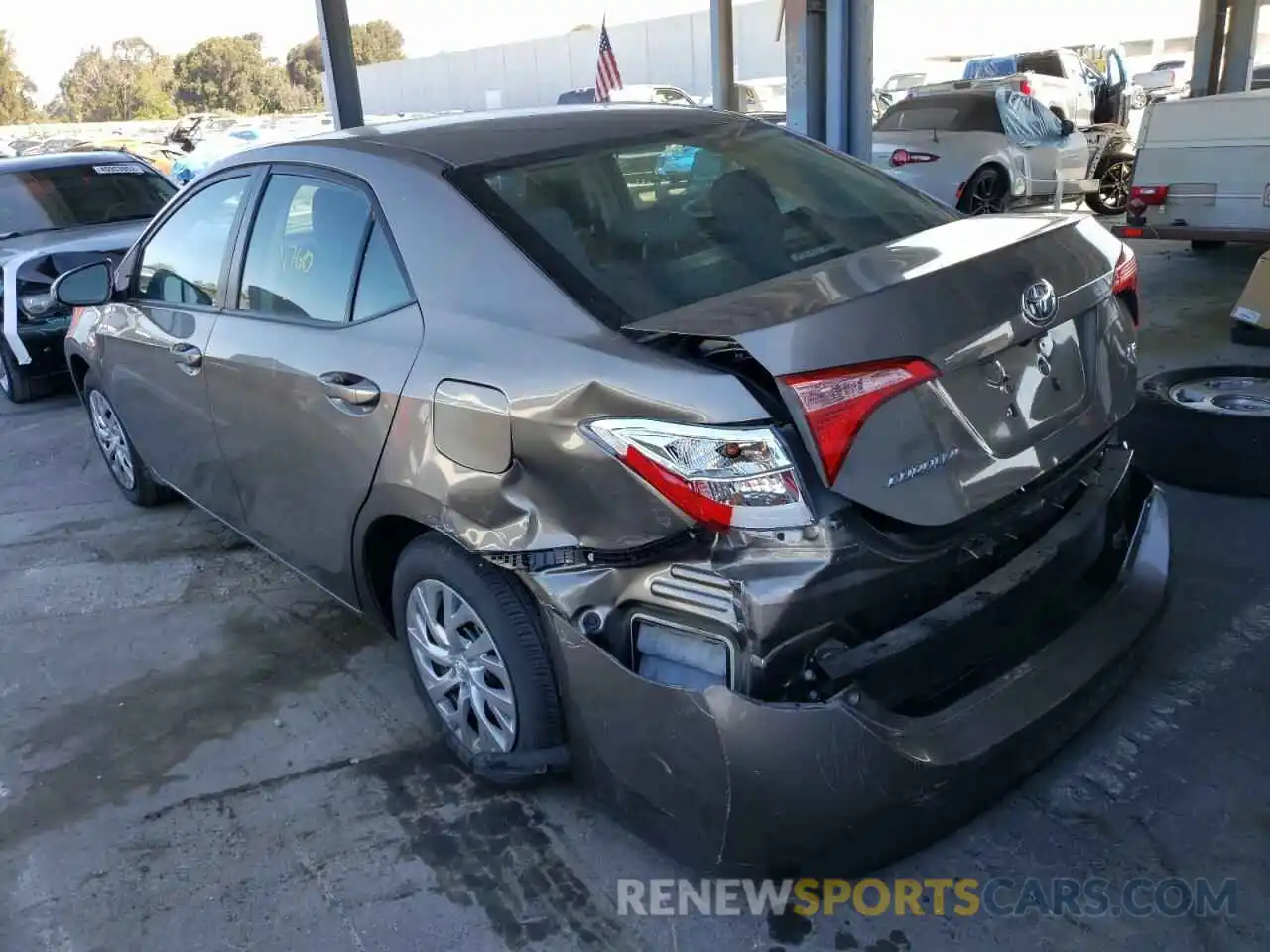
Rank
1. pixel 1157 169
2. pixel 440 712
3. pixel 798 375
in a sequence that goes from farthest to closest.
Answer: pixel 1157 169
pixel 440 712
pixel 798 375

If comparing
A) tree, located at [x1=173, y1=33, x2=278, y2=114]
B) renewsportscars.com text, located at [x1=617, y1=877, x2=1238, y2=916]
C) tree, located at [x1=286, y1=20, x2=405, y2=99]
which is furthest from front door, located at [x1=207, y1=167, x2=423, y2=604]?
tree, located at [x1=286, y1=20, x2=405, y2=99]

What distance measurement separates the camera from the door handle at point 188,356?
3584 mm

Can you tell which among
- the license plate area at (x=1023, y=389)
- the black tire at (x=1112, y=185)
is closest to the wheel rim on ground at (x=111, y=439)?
the license plate area at (x=1023, y=389)

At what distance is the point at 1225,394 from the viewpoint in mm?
4488

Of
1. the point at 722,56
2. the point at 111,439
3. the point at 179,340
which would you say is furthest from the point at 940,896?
the point at 722,56

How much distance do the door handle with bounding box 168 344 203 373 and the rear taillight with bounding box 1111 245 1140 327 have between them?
9.31ft

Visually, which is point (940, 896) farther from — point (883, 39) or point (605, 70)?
point (883, 39)

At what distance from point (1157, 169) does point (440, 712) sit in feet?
23.3

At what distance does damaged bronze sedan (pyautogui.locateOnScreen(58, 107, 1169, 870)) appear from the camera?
6.66 ft

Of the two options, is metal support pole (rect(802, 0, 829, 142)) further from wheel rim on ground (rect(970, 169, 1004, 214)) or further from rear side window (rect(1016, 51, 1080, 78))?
rear side window (rect(1016, 51, 1080, 78))

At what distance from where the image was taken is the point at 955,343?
2.11 m

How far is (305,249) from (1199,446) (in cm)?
342

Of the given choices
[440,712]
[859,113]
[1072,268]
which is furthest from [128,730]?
[859,113]

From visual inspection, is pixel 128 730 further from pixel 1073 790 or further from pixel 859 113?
pixel 859 113
